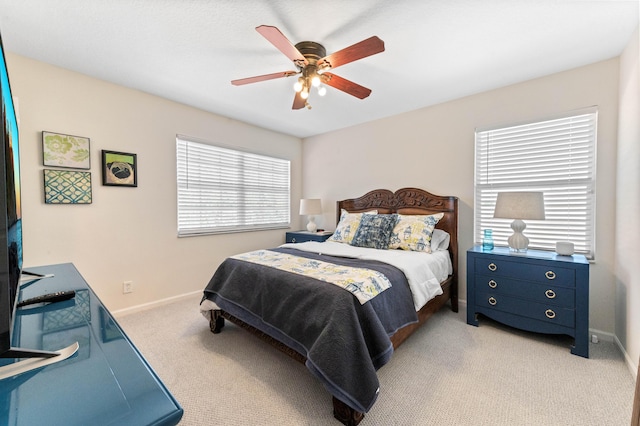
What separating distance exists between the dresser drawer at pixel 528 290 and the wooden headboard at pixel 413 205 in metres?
0.51

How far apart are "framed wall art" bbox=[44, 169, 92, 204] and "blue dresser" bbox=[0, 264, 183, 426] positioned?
74.9 inches

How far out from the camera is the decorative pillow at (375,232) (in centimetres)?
303

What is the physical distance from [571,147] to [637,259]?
1174mm

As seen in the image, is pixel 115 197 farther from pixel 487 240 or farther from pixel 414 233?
pixel 487 240

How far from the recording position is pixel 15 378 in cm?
69

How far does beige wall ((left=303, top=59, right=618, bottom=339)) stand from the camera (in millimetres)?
2375

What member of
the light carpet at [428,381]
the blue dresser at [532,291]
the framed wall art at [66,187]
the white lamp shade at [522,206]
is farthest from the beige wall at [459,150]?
the framed wall art at [66,187]

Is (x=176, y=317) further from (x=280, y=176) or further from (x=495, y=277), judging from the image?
(x=495, y=277)

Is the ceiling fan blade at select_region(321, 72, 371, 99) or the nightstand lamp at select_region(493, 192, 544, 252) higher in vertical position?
the ceiling fan blade at select_region(321, 72, 371, 99)

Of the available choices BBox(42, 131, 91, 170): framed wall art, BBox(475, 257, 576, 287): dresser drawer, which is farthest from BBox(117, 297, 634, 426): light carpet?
BBox(42, 131, 91, 170): framed wall art

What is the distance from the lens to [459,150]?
3.19m

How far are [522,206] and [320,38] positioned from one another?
2239mm

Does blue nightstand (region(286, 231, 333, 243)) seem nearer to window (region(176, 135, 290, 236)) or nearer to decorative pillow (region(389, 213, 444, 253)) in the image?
window (region(176, 135, 290, 236))

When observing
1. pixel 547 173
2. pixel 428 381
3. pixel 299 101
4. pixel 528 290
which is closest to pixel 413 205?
pixel 547 173
